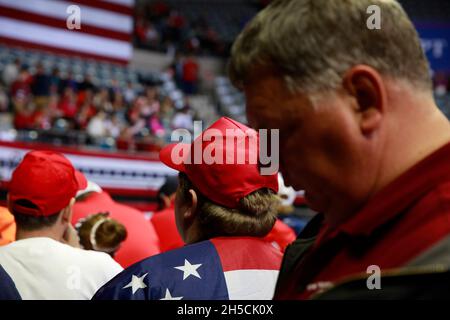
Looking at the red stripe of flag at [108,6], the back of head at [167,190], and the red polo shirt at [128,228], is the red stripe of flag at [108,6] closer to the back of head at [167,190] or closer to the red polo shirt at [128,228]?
the back of head at [167,190]

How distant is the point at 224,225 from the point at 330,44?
3.19 ft

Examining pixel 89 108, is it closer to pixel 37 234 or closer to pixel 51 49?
pixel 51 49

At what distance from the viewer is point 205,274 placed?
5.11 feet

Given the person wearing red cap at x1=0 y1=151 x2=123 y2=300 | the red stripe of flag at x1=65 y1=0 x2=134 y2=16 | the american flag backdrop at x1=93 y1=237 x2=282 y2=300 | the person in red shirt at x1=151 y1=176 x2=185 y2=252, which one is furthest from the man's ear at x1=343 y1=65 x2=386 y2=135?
the red stripe of flag at x1=65 y1=0 x2=134 y2=16

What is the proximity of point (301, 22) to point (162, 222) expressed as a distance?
2.76m

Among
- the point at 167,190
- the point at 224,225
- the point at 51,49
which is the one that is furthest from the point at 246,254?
the point at 51,49

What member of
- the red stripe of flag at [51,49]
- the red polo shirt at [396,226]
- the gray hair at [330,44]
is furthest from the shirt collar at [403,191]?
the red stripe of flag at [51,49]

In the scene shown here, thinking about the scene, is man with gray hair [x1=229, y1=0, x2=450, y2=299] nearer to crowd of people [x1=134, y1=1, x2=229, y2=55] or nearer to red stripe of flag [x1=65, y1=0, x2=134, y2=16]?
red stripe of flag [x1=65, y1=0, x2=134, y2=16]

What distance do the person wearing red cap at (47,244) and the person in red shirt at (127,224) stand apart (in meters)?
0.69

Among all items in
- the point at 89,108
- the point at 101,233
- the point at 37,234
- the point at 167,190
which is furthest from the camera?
the point at 89,108

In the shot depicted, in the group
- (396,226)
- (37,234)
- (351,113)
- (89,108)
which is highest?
(351,113)

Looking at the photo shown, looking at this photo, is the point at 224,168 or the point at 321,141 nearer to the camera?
the point at 321,141

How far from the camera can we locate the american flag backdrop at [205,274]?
4.74 ft

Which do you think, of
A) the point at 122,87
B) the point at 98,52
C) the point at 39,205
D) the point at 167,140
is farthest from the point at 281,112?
the point at 98,52
